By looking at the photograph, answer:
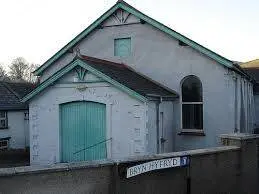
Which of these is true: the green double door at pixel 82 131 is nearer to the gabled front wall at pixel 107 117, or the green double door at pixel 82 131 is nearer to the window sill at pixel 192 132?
the gabled front wall at pixel 107 117

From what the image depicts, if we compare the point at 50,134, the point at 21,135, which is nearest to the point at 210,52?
the point at 50,134

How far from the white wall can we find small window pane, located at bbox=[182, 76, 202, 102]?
1581 cm

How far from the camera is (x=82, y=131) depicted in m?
14.8

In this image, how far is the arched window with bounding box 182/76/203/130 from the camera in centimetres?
1573

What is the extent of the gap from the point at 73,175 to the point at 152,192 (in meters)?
1.84

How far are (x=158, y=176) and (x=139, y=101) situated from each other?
6294mm

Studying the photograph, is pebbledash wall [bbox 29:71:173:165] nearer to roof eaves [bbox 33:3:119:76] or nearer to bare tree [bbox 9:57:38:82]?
roof eaves [bbox 33:3:119:76]

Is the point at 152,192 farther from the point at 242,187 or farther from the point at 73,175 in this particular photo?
the point at 242,187

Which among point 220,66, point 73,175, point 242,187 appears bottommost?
point 242,187

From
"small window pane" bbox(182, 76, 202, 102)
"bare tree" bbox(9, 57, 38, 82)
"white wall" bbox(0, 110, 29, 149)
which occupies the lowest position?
"white wall" bbox(0, 110, 29, 149)

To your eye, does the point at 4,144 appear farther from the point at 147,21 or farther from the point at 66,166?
the point at 66,166

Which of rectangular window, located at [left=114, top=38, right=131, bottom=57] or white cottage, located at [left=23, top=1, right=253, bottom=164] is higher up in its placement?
rectangular window, located at [left=114, top=38, right=131, bottom=57]

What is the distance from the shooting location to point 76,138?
49.0ft

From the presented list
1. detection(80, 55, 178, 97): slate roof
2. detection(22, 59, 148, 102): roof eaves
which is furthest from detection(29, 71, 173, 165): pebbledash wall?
detection(80, 55, 178, 97): slate roof
